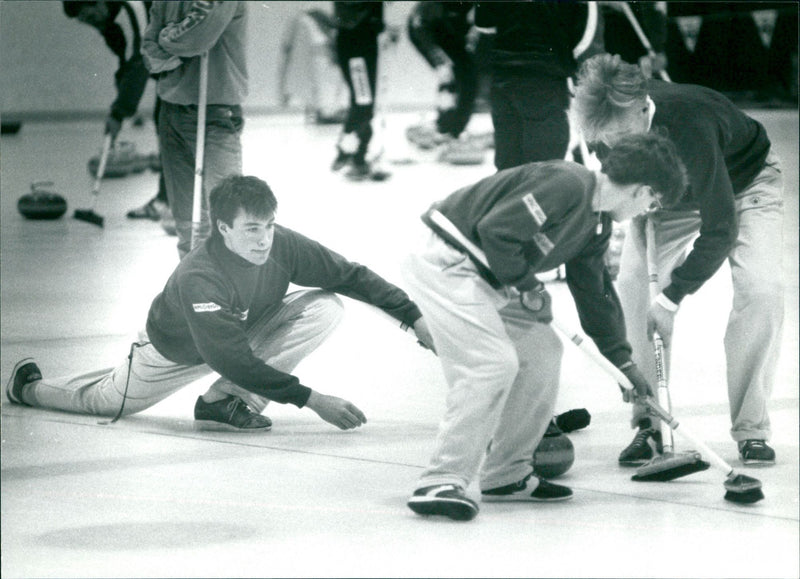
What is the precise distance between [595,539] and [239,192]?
3.36ft

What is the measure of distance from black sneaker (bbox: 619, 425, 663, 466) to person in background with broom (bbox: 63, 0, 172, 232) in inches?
56.0

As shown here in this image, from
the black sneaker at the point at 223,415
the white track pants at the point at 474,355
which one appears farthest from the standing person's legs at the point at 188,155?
the white track pants at the point at 474,355

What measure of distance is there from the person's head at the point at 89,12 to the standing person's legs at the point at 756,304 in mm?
1718

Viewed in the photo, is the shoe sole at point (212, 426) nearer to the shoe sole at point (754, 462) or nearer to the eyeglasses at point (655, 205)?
the eyeglasses at point (655, 205)

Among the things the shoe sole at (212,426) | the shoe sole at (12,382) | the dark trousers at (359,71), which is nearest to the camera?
the shoe sole at (12,382)

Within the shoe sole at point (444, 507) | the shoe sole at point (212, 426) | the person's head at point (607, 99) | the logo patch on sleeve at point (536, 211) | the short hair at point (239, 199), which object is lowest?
the shoe sole at point (444, 507)

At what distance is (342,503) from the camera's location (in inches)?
97.7

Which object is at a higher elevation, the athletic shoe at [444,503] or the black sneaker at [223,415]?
the black sneaker at [223,415]

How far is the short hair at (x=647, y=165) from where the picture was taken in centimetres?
272

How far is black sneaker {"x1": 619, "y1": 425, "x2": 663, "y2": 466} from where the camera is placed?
11.4 feet

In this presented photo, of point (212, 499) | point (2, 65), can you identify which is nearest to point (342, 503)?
point (212, 499)

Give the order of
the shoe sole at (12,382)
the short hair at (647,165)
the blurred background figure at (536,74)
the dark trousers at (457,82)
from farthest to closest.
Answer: the dark trousers at (457,82) → the blurred background figure at (536,74) → the short hair at (647,165) → the shoe sole at (12,382)

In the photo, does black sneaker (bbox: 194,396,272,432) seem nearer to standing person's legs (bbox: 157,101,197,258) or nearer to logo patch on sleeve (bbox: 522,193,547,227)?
standing person's legs (bbox: 157,101,197,258)

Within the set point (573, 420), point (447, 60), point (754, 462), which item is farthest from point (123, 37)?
point (447, 60)
